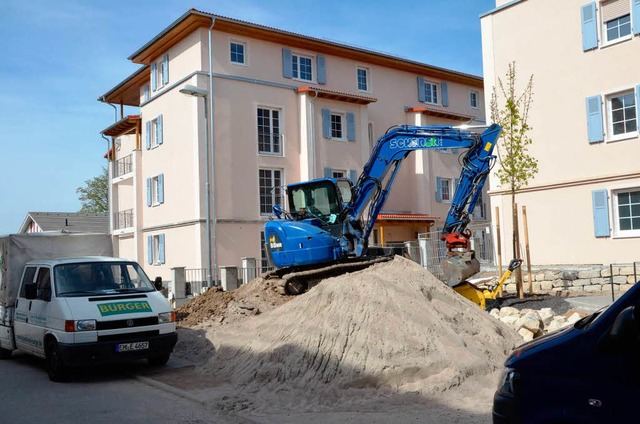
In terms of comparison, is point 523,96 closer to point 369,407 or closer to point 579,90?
point 579,90

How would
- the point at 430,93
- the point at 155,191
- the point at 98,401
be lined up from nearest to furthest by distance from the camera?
1. the point at 98,401
2. the point at 155,191
3. the point at 430,93

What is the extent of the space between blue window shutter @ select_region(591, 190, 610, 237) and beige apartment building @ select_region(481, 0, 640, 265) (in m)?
0.03

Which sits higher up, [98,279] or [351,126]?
[351,126]

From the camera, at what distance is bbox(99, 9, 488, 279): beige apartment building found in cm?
2920

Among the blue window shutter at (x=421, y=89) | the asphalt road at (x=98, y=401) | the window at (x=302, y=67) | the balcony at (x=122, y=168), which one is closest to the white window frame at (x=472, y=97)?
the blue window shutter at (x=421, y=89)

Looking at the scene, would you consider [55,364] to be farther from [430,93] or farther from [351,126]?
[430,93]

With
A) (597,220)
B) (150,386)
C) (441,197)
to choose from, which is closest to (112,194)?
(441,197)

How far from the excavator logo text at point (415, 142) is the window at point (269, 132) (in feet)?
49.9

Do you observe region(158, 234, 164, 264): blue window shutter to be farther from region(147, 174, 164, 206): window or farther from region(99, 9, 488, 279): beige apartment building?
region(147, 174, 164, 206): window

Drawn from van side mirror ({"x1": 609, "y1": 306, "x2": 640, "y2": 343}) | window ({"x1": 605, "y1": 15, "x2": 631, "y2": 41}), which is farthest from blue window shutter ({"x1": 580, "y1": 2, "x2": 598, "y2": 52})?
van side mirror ({"x1": 609, "y1": 306, "x2": 640, "y2": 343})

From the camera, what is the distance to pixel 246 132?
99.2ft

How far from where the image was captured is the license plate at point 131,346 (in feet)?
34.2

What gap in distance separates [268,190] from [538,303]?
17050 mm

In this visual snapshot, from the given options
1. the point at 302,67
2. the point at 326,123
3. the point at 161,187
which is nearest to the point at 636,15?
the point at 326,123
